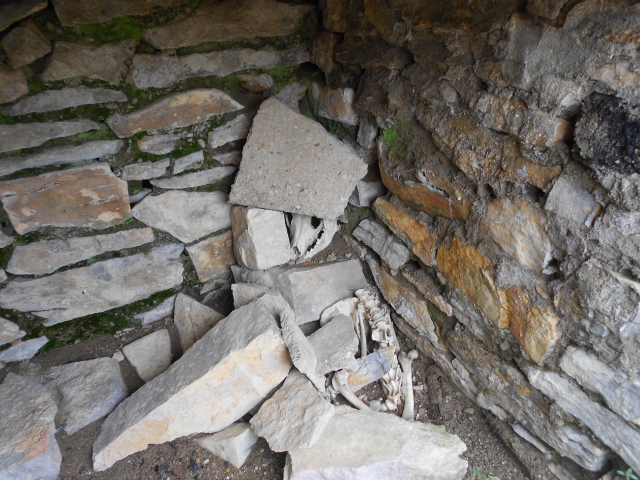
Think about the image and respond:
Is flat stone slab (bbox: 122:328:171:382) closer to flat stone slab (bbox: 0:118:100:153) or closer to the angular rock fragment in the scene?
the angular rock fragment

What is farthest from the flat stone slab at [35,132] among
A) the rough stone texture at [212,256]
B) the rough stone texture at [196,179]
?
the rough stone texture at [212,256]

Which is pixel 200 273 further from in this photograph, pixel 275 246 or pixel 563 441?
pixel 563 441

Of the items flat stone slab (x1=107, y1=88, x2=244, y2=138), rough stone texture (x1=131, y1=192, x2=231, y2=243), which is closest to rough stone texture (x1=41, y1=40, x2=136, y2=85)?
flat stone slab (x1=107, y1=88, x2=244, y2=138)

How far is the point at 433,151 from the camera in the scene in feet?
6.72

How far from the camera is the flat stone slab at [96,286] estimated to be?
2293mm

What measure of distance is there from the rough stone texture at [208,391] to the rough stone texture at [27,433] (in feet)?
0.64

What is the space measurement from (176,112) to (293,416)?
5.21 feet

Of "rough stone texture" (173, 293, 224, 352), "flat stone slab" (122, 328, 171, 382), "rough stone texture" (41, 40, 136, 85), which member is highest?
"rough stone texture" (41, 40, 136, 85)

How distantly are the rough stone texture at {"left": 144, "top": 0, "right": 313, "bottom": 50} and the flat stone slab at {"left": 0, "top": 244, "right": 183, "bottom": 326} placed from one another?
112cm

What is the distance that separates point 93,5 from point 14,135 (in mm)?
661

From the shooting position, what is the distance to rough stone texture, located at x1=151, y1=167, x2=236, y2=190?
2.40 meters

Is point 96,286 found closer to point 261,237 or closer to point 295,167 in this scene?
point 261,237

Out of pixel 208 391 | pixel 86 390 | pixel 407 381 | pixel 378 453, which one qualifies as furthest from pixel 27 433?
pixel 407 381

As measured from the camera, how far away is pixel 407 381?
2400 mm
